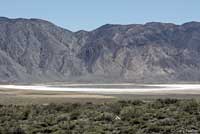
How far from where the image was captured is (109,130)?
21.4 metres

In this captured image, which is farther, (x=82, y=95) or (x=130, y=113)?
(x=82, y=95)

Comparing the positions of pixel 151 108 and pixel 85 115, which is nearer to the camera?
pixel 85 115

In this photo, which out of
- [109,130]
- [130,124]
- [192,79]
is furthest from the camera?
[192,79]

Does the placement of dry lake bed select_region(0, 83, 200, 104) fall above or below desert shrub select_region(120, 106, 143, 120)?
below

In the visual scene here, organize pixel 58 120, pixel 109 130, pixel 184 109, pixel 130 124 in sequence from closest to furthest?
1. pixel 109 130
2. pixel 130 124
3. pixel 58 120
4. pixel 184 109

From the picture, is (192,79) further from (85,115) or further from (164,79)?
(85,115)

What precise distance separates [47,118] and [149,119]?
16.5 ft

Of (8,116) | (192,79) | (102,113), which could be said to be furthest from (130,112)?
(192,79)

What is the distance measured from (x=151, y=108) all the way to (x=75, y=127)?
6.23 m

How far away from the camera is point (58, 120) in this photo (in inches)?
969

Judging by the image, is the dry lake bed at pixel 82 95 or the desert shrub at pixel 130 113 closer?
the desert shrub at pixel 130 113

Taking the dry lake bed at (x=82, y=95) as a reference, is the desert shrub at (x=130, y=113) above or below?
above

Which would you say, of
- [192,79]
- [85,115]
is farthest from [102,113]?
[192,79]

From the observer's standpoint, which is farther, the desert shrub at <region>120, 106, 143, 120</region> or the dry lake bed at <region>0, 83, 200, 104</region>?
the dry lake bed at <region>0, 83, 200, 104</region>
